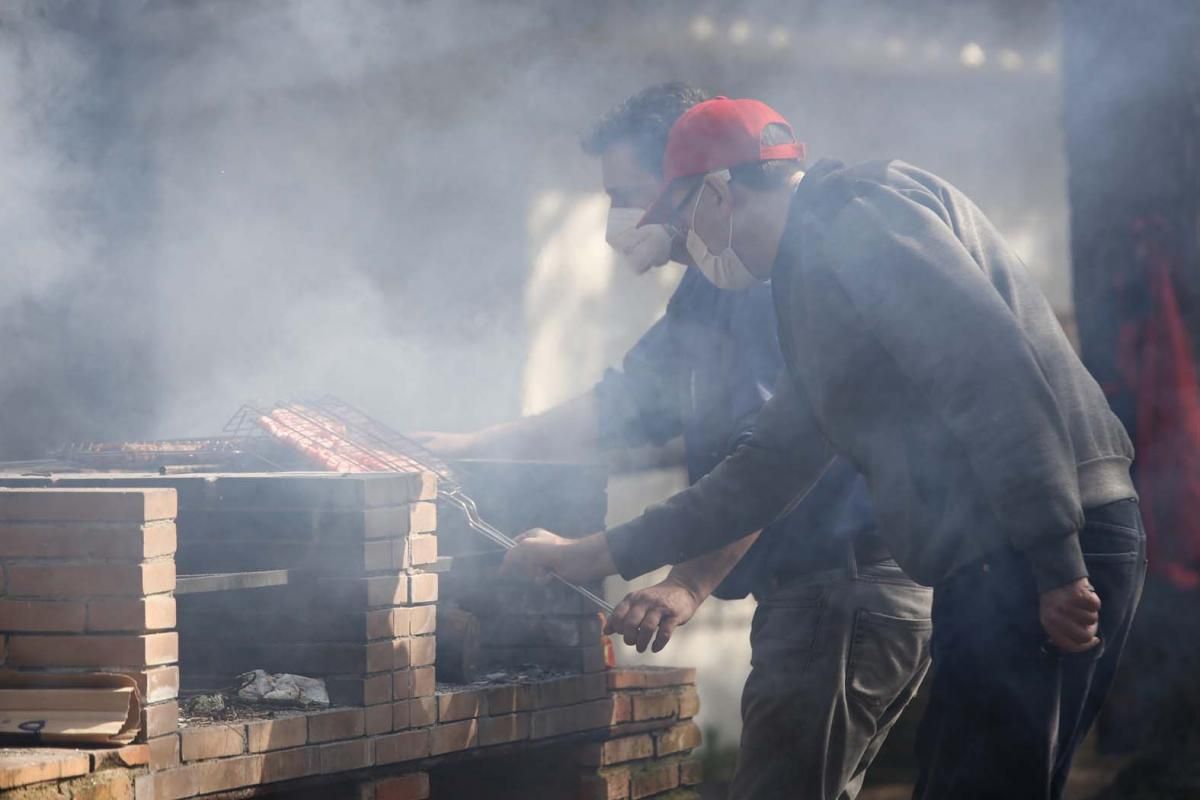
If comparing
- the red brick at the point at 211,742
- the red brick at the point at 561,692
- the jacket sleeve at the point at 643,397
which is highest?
the jacket sleeve at the point at 643,397

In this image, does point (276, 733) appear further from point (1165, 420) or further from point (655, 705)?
point (1165, 420)

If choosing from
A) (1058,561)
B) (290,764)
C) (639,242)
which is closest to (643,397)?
(639,242)

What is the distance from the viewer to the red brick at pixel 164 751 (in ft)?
10.2

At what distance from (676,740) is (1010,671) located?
2.08 metres

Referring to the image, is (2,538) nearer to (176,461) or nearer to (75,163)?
(176,461)

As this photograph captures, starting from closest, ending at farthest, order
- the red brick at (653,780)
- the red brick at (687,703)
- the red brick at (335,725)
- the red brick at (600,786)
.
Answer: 1. the red brick at (335,725)
2. the red brick at (600,786)
3. the red brick at (653,780)
4. the red brick at (687,703)

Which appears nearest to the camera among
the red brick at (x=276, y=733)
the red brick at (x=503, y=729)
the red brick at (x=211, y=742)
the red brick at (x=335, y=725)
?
the red brick at (x=211, y=742)

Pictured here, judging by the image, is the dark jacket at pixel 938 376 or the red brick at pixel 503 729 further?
the red brick at pixel 503 729

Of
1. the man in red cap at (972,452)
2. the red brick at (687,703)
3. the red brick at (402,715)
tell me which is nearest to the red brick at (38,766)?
the red brick at (402,715)

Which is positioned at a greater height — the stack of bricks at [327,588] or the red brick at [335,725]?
the stack of bricks at [327,588]

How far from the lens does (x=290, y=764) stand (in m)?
3.42

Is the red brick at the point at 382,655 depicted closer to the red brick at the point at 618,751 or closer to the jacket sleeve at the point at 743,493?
the jacket sleeve at the point at 743,493

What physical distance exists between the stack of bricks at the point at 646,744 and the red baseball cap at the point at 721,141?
1.72 metres

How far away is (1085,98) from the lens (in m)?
7.25
